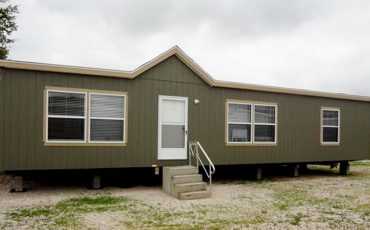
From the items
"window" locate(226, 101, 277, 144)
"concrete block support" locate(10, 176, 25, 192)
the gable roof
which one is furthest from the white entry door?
"concrete block support" locate(10, 176, 25, 192)

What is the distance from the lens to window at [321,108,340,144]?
11547 mm

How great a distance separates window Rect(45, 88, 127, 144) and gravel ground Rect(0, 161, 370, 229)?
1.36 meters

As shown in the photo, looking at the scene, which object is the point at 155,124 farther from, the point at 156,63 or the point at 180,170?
the point at 156,63

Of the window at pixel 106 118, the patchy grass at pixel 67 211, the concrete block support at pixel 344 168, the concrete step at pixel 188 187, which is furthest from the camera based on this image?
the concrete block support at pixel 344 168

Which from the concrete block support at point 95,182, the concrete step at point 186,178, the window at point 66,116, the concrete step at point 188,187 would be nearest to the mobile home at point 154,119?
the window at point 66,116

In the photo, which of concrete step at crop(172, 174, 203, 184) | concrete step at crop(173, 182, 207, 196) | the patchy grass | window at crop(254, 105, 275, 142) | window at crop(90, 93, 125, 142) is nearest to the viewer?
the patchy grass

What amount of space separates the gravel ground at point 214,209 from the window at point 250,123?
1556 mm

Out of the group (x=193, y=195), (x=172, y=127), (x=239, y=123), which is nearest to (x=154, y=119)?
(x=172, y=127)

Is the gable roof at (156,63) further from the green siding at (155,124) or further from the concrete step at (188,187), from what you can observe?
the concrete step at (188,187)

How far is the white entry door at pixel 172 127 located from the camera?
8719 mm

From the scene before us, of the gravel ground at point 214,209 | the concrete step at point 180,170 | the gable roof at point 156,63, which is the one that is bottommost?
the gravel ground at point 214,209

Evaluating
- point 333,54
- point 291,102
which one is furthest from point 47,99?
point 333,54

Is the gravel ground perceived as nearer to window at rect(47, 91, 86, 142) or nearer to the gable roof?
window at rect(47, 91, 86, 142)

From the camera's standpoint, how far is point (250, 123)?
399 inches
